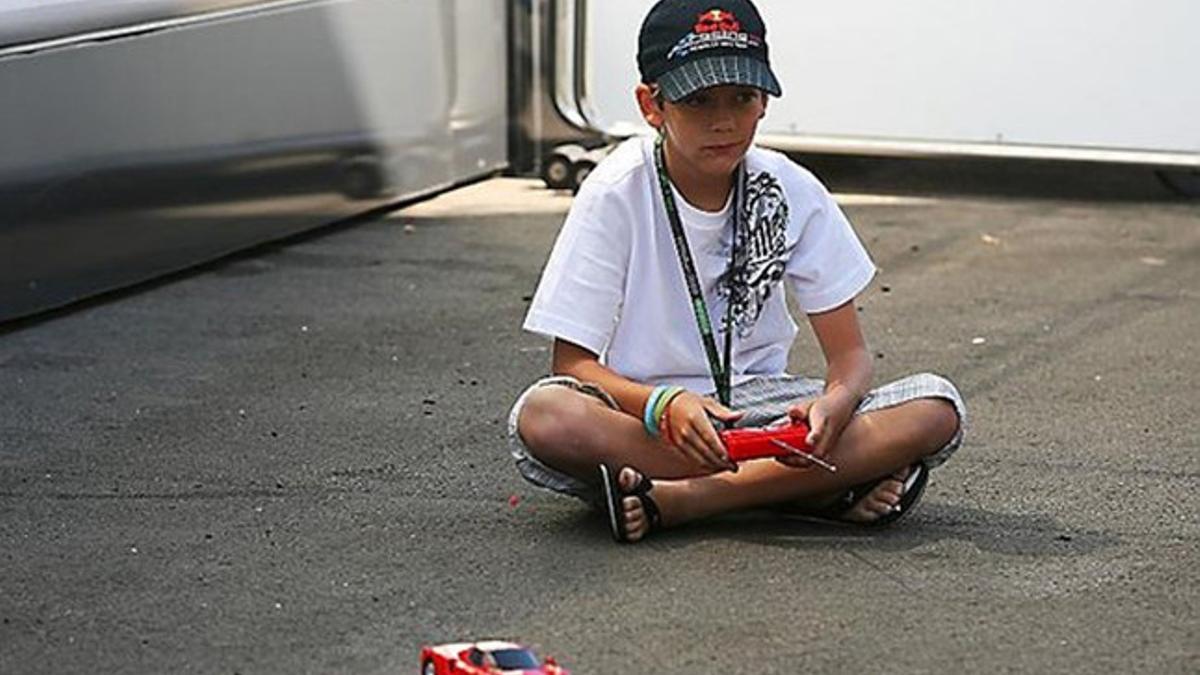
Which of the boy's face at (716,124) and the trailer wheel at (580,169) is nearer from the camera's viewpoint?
the boy's face at (716,124)

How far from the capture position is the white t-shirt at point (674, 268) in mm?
4020

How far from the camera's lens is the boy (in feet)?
12.9

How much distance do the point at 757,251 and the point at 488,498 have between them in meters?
0.68

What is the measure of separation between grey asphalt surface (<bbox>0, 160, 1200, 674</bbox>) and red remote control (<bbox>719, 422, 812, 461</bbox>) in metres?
0.18

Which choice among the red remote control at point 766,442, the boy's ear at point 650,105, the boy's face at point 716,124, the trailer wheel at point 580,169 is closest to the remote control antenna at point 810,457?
the red remote control at point 766,442

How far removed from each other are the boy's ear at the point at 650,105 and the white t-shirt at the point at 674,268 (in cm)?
7

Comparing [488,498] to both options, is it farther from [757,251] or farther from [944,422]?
[944,422]

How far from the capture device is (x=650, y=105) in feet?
13.3

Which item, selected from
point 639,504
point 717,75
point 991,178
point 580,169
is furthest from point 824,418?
point 991,178

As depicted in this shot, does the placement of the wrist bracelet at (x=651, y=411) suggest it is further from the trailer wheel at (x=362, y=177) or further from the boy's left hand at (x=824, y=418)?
the trailer wheel at (x=362, y=177)

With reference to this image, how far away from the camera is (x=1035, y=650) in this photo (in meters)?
3.45

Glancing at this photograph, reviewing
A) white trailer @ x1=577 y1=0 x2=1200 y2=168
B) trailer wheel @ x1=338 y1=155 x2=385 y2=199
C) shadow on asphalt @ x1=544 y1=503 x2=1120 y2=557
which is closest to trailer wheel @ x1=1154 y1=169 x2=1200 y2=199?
white trailer @ x1=577 y1=0 x2=1200 y2=168

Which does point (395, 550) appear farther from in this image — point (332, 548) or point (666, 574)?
point (666, 574)

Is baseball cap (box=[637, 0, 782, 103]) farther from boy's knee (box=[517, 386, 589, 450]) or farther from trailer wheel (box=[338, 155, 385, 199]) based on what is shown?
trailer wheel (box=[338, 155, 385, 199])
